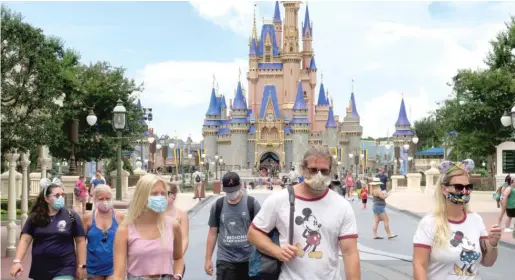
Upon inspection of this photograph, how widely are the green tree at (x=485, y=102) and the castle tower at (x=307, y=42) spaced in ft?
267

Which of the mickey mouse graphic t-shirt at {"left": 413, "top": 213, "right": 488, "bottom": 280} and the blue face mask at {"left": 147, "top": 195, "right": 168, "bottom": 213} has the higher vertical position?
the blue face mask at {"left": 147, "top": 195, "right": 168, "bottom": 213}

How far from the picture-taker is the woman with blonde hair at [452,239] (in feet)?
16.5

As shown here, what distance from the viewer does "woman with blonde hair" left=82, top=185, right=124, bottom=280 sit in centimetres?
726

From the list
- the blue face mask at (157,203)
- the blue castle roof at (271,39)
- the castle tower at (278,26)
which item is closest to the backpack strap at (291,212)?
the blue face mask at (157,203)

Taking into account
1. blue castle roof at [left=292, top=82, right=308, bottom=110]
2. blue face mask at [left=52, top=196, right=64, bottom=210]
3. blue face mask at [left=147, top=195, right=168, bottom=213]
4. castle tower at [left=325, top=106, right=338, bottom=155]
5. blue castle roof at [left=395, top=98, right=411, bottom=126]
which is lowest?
blue face mask at [left=52, top=196, right=64, bottom=210]

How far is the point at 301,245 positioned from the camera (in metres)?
4.95

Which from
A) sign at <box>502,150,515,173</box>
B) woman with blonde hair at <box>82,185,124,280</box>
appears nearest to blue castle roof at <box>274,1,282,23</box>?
sign at <box>502,150,515,173</box>

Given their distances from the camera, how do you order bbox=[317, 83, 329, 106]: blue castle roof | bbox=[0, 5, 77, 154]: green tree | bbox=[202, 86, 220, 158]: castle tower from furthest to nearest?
bbox=[317, 83, 329, 106]: blue castle roof → bbox=[202, 86, 220, 158]: castle tower → bbox=[0, 5, 77, 154]: green tree

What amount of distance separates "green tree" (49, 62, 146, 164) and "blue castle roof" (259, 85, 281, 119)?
6881 cm

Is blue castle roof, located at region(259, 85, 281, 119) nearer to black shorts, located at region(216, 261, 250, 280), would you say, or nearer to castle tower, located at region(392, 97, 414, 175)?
castle tower, located at region(392, 97, 414, 175)

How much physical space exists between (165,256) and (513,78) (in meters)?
37.3

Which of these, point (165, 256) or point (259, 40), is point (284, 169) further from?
point (165, 256)

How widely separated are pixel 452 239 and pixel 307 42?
400 ft

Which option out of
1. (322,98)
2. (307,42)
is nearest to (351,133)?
(322,98)
